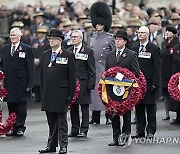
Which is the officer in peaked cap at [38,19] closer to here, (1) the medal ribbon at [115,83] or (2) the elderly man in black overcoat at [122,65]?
(2) the elderly man in black overcoat at [122,65]

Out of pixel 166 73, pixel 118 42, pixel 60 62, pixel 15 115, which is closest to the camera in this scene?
pixel 60 62

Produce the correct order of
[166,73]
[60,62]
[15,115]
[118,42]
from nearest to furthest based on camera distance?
[60,62]
[118,42]
[15,115]
[166,73]

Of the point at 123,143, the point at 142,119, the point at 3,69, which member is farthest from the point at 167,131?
the point at 3,69

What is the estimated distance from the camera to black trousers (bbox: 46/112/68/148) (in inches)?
581

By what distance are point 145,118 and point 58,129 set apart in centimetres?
246

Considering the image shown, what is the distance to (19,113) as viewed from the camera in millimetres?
17484

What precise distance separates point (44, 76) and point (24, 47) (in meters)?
2.62

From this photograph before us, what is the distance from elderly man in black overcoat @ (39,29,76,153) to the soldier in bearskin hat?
3978 millimetres

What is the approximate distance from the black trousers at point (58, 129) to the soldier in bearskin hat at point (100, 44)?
13.4ft

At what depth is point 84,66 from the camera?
17.5 m

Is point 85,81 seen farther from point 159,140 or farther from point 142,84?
point 159,140

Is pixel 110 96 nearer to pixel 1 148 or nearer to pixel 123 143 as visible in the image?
pixel 123 143

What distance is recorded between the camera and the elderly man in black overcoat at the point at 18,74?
17.4 meters

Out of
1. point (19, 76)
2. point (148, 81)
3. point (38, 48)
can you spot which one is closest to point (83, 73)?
point (19, 76)
